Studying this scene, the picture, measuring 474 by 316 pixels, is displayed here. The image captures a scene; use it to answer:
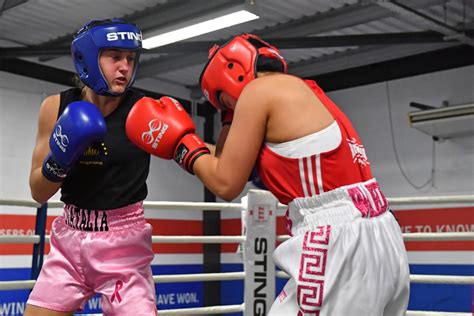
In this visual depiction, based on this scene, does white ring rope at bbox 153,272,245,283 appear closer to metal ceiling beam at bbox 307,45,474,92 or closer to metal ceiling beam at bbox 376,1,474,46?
metal ceiling beam at bbox 376,1,474,46

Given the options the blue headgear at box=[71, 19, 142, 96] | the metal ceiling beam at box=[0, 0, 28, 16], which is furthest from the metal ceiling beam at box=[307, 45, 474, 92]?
the blue headgear at box=[71, 19, 142, 96]

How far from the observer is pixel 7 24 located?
637cm

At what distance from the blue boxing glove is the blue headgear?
10cm

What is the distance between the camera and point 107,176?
2049mm

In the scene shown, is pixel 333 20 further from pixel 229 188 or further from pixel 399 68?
pixel 229 188

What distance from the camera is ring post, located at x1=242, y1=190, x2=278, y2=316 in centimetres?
330

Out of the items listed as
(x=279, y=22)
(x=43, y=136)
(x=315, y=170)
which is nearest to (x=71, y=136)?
(x=43, y=136)

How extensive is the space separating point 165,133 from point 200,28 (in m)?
4.11

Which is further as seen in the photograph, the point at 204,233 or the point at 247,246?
the point at 204,233

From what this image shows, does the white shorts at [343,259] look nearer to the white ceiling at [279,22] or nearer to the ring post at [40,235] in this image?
the ring post at [40,235]

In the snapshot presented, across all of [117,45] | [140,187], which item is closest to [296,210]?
[140,187]

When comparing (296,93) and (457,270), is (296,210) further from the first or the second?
(457,270)

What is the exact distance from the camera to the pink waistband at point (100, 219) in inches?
80.0

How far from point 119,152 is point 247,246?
4.62ft
